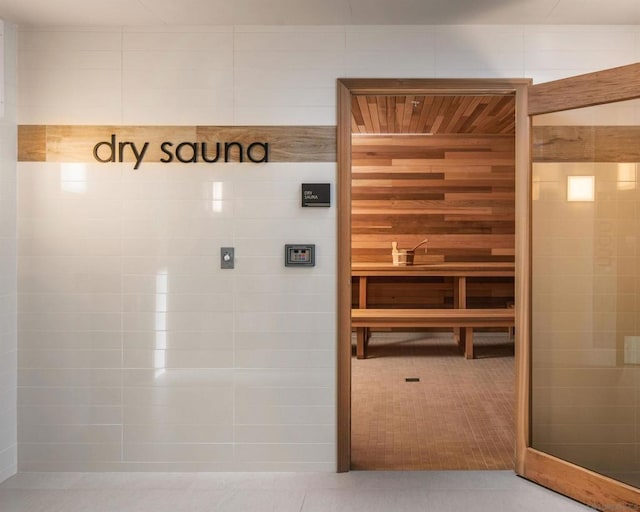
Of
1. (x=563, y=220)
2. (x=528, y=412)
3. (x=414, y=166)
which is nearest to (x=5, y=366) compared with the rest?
(x=528, y=412)

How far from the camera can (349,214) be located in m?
2.88

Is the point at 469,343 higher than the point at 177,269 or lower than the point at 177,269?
lower

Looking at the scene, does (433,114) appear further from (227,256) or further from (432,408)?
(227,256)

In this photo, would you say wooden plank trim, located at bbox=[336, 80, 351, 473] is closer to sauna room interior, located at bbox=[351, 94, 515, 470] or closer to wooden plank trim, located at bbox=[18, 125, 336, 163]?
wooden plank trim, located at bbox=[18, 125, 336, 163]

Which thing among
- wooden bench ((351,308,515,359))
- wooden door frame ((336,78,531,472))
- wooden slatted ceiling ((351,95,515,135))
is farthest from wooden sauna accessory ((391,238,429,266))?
wooden door frame ((336,78,531,472))

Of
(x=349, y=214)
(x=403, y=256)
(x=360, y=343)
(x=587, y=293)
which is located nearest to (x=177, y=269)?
(x=349, y=214)

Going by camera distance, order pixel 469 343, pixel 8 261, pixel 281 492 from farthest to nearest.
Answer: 1. pixel 469 343
2. pixel 8 261
3. pixel 281 492

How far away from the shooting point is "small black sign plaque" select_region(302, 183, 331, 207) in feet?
9.43

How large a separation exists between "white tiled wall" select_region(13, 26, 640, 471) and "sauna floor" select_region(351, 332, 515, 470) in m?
0.61

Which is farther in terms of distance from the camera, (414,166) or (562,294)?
(414,166)

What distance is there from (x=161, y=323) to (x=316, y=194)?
3.83 feet

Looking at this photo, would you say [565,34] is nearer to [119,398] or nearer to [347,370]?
[347,370]

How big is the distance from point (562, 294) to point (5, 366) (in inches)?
123

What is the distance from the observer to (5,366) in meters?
2.84
